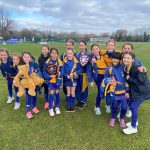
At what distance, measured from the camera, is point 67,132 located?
187 inches

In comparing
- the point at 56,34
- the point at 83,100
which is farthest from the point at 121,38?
the point at 83,100

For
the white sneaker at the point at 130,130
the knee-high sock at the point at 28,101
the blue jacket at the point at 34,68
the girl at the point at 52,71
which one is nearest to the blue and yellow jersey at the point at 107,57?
the girl at the point at 52,71

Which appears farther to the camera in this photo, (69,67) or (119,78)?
(69,67)

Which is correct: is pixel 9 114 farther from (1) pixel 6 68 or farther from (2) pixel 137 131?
(2) pixel 137 131

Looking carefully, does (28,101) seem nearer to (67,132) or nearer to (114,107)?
(67,132)

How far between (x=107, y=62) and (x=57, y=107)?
5.69 ft

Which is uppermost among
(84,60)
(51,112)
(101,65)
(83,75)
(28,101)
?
(84,60)

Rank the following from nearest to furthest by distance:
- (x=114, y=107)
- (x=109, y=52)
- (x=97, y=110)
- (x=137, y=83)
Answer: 1. (x=137, y=83)
2. (x=114, y=107)
3. (x=109, y=52)
4. (x=97, y=110)

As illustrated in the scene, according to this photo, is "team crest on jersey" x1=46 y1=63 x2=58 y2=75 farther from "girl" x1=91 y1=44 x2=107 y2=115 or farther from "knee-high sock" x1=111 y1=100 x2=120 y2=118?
"knee-high sock" x1=111 y1=100 x2=120 y2=118

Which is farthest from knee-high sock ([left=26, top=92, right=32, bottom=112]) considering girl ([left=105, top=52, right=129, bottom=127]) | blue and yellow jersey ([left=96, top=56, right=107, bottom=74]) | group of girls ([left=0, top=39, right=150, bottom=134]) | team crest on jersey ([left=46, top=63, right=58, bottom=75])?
girl ([left=105, top=52, right=129, bottom=127])

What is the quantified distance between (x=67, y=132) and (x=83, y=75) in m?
1.78

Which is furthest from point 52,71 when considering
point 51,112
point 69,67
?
point 51,112

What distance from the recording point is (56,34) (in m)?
110

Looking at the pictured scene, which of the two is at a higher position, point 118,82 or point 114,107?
point 118,82
